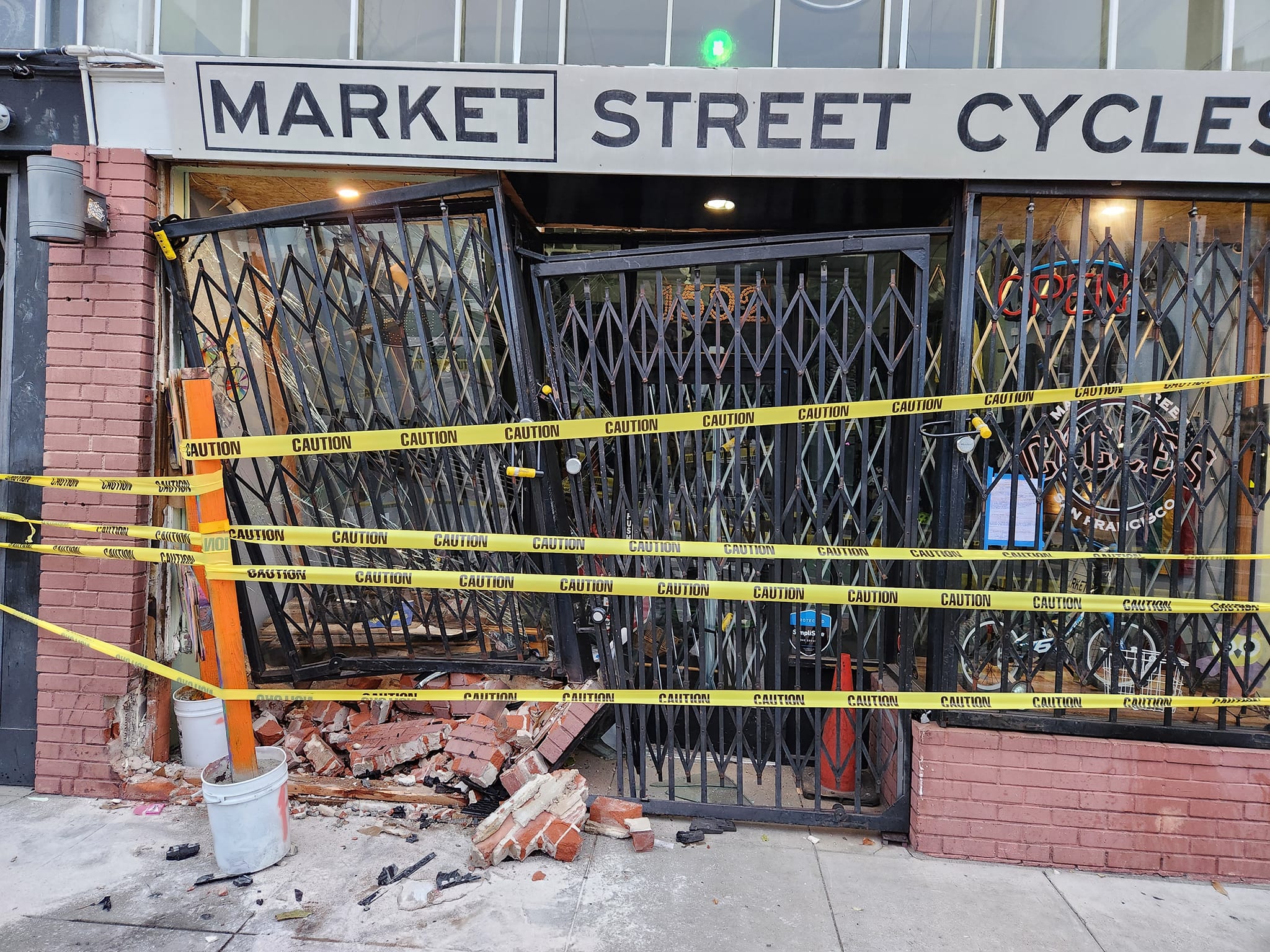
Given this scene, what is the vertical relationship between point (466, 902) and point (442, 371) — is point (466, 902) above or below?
below

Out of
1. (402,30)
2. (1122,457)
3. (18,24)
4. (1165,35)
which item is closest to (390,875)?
(1122,457)

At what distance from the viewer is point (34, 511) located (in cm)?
413

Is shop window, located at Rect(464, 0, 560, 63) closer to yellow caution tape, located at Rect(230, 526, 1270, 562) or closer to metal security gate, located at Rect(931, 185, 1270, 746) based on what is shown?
metal security gate, located at Rect(931, 185, 1270, 746)

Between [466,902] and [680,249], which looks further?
[680,249]

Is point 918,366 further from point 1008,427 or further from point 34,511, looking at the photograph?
point 34,511

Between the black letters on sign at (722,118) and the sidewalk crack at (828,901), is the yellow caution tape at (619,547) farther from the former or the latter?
the black letters on sign at (722,118)

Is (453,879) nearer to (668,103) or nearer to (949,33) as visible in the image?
(668,103)

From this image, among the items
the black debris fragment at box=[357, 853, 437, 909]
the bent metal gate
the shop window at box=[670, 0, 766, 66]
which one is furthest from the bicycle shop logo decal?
the black debris fragment at box=[357, 853, 437, 909]

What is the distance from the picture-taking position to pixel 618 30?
3.99m

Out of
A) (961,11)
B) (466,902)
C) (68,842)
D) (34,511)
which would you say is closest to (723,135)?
(961,11)

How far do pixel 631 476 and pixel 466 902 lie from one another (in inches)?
90.2

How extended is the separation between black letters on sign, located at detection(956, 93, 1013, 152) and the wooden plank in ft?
14.9

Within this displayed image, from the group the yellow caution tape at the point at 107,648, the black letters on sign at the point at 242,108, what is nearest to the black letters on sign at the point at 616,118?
the black letters on sign at the point at 242,108

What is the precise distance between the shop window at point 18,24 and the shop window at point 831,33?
180 inches
